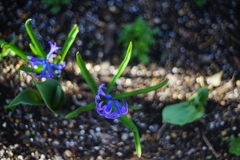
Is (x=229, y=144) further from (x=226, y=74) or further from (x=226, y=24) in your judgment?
(x=226, y=24)

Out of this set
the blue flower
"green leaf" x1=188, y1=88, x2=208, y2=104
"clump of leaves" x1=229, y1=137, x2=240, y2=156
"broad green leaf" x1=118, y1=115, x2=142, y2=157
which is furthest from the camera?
"clump of leaves" x1=229, y1=137, x2=240, y2=156

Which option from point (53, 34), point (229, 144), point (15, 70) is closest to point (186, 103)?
point (229, 144)

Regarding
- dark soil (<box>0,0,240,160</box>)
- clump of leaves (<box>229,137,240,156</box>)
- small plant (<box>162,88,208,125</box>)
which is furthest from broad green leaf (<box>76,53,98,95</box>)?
clump of leaves (<box>229,137,240,156</box>)

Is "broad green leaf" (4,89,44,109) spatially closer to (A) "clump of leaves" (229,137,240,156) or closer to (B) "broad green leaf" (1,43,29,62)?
(B) "broad green leaf" (1,43,29,62)

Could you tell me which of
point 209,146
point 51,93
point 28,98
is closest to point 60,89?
point 51,93

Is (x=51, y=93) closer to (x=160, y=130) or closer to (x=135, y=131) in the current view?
(x=135, y=131)

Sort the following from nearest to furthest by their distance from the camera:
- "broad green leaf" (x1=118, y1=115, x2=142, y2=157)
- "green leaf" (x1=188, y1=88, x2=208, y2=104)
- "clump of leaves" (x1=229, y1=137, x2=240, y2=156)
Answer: "broad green leaf" (x1=118, y1=115, x2=142, y2=157), "green leaf" (x1=188, y1=88, x2=208, y2=104), "clump of leaves" (x1=229, y1=137, x2=240, y2=156)

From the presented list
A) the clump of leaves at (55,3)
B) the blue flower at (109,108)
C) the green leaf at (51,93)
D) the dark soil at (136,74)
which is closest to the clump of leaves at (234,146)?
the dark soil at (136,74)
